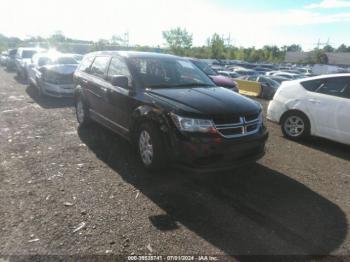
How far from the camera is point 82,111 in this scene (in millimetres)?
6883

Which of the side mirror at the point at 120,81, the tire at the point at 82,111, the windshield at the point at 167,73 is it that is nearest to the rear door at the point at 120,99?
the side mirror at the point at 120,81

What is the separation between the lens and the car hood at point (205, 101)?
4.09 meters

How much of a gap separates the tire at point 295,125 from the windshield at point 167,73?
2.43 meters

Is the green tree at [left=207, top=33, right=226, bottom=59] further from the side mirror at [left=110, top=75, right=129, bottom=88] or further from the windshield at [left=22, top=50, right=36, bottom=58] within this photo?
the side mirror at [left=110, top=75, right=129, bottom=88]

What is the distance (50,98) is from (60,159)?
22.2 feet

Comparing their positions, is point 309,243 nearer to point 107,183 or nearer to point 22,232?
point 107,183

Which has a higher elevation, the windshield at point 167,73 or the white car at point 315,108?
the windshield at point 167,73

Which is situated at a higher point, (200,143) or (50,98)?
(200,143)

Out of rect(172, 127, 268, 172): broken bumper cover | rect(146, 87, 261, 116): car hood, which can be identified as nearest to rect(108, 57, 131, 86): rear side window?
rect(146, 87, 261, 116): car hood

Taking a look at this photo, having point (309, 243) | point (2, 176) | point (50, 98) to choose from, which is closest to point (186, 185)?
point (309, 243)

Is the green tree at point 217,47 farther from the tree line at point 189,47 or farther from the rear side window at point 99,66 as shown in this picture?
the rear side window at point 99,66

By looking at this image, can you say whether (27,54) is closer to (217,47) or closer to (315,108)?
(315,108)

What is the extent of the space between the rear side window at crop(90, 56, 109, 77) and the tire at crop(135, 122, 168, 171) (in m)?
1.89

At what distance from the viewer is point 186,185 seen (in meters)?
4.39
